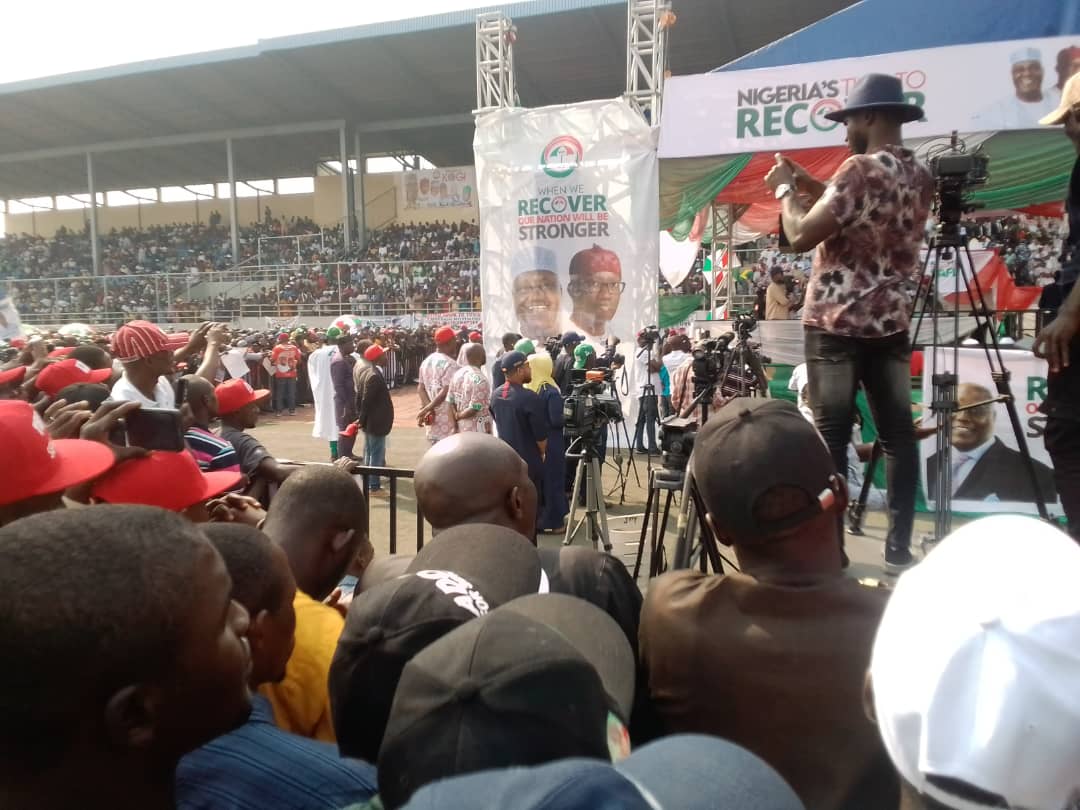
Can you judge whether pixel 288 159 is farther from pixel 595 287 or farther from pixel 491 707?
pixel 491 707

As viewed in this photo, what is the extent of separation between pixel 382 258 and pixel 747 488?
2917 centimetres

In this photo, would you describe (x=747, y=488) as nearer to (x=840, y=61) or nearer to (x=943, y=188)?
(x=943, y=188)

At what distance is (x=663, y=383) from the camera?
382 inches

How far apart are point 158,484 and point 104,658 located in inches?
58.5

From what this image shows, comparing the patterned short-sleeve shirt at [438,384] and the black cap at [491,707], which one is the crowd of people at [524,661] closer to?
the black cap at [491,707]

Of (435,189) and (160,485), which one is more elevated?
(435,189)

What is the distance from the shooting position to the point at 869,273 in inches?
104

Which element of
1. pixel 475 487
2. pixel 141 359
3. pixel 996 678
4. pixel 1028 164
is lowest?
pixel 475 487

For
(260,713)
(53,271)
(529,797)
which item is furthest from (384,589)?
(53,271)

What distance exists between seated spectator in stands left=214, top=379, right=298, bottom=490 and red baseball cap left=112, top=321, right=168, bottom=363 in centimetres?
35

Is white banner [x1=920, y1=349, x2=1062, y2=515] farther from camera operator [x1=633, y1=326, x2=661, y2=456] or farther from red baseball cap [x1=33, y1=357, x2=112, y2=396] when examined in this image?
red baseball cap [x1=33, y1=357, x2=112, y2=396]

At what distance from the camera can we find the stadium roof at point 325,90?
68.0 feet

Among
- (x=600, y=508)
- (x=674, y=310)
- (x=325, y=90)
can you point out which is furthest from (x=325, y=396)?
(x=325, y=90)

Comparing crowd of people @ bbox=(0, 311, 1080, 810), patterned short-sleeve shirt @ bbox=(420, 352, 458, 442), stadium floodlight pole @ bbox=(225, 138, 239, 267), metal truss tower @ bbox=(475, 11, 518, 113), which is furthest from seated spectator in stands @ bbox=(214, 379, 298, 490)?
stadium floodlight pole @ bbox=(225, 138, 239, 267)
